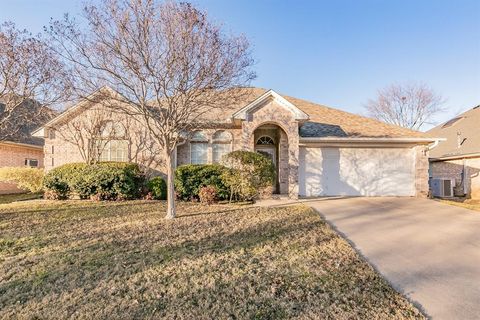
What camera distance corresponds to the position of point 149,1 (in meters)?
7.80

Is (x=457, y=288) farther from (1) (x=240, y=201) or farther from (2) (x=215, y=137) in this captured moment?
(2) (x=215, y=137)

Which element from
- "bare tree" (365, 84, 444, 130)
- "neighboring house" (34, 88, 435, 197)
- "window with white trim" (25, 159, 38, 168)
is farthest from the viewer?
"bare tree" (365, 84, 444, 130)

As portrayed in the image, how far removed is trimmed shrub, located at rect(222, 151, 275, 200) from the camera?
11531 mm

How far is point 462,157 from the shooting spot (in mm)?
17969

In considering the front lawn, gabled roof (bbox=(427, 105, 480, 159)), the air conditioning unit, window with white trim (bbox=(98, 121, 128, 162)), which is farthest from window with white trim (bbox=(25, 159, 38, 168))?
the air conditioning unit

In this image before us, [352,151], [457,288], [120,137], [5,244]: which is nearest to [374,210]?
[352,151]

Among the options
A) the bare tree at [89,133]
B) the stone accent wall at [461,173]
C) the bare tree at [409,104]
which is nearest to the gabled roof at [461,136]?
the stone accent wall at [461,173]

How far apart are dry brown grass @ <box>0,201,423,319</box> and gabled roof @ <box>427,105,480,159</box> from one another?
52.2ft

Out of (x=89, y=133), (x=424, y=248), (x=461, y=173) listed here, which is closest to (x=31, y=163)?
(x=89, y=133)

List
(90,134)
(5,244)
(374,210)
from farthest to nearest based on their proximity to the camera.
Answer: (90,134) < (374,210) < (5,244)

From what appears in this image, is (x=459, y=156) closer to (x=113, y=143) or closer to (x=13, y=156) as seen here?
(x=113, y=143)

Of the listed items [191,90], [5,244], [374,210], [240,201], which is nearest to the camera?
[5,244]

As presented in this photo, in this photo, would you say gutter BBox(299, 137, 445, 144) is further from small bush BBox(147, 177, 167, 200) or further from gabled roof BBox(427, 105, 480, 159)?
small bush BBox(147, 177, 167, 200)

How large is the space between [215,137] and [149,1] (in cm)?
784
